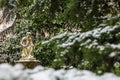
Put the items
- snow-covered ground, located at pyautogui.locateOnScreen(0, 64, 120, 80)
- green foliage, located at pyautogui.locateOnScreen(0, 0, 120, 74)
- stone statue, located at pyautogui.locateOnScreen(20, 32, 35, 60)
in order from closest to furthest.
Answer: snow-covered ground, located at pyautogui.locateOnScreen(0, 64, 120, 80), green foliage, located at pyautogui.locateOnScreen(0, 0, 120, 74), stone statue, located at pyautogui.locateOnScreen(20, 32, 35, 60)

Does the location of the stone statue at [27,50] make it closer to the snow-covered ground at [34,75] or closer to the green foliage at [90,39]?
the green foliage at [90,39]

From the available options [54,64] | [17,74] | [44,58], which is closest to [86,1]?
[54,64]

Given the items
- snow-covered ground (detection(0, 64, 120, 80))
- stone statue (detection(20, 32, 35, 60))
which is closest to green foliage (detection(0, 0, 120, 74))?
snow-covered ground (detection(0, 64, 120, 80))

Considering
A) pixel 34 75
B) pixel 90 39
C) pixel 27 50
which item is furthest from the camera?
pixel 27 50

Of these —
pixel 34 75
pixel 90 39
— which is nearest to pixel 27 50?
pixel 90 39

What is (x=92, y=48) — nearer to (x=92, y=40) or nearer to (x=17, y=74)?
(x=92, y=40)

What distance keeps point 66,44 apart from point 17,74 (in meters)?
1.76

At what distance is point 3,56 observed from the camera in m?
16.2

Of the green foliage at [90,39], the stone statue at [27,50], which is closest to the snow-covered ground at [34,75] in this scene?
the green foliage at [90,39]

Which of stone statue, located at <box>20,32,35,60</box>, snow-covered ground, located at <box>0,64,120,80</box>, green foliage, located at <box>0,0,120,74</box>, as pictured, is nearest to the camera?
snow-covered ground, located at <box>0,64,120,80</box>

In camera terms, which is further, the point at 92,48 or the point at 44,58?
the point at 44,58

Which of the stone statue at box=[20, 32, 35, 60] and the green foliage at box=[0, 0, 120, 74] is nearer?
the green foliage at box=[0, 0, 120, 74]

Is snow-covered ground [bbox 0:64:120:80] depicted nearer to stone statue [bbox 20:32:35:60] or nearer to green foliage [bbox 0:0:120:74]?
green foliage [bbox 0:0:120:74]

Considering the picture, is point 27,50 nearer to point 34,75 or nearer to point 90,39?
point 90,39
